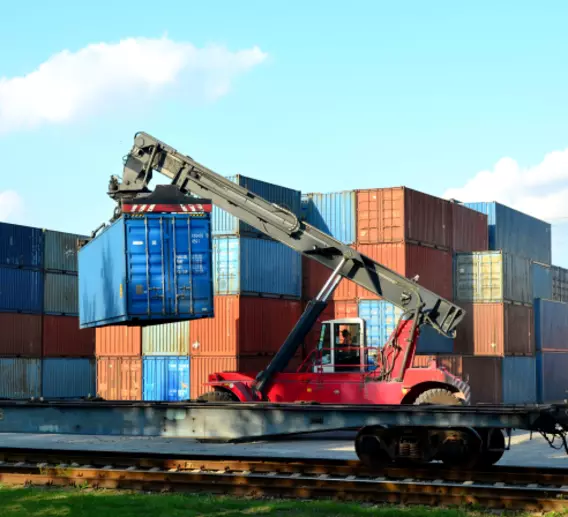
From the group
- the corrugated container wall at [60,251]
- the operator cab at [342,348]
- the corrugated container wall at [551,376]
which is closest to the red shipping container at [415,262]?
the corrugated container wall at [551,376]

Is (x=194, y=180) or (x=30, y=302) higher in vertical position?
(x=194, y=180)

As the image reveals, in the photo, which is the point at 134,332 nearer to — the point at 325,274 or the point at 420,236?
the point at 325,274

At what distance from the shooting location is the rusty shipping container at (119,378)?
111ft

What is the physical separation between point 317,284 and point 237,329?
582cm

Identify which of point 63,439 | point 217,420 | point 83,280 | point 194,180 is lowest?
point 63,439

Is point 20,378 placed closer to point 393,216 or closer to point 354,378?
point 393,216

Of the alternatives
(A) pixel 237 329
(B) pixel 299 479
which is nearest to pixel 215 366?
(A) pixel 237 329

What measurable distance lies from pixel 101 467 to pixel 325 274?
20770 millimetres

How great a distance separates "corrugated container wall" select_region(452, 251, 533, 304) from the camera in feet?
128

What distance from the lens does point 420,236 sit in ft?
122

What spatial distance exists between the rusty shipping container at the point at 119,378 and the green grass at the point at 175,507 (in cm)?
1982

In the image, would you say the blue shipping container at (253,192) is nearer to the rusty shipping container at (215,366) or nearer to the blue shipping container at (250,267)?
the blue shipping container at (250,267)

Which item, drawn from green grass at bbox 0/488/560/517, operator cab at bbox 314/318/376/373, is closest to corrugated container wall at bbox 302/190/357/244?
operator cab at bbox 314/318/376/373

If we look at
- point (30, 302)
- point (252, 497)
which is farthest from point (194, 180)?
point (30, 302)
